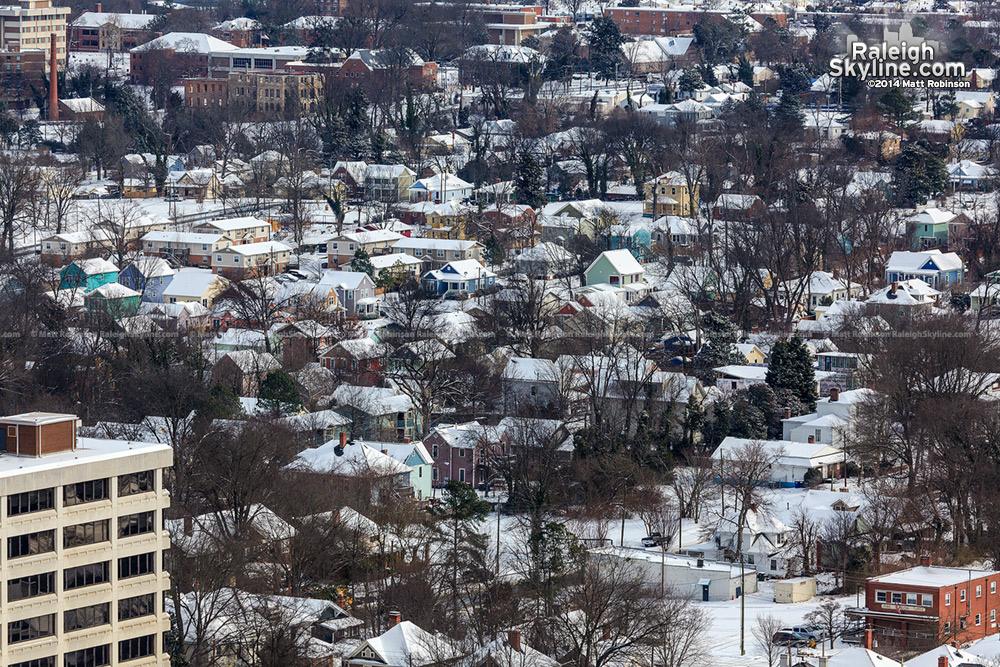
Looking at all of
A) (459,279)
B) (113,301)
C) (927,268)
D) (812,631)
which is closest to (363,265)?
(459,279)

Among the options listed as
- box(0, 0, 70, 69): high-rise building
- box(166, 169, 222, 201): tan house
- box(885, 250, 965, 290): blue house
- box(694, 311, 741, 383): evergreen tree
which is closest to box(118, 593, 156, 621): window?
box(694, 311, 741, 383): evergreen tree

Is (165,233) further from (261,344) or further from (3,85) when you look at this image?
(3,85)

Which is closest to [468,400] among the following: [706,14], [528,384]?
[528,384]

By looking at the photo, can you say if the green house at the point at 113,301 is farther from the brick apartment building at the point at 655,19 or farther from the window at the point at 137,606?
the brick apartment building at the point at 655,19

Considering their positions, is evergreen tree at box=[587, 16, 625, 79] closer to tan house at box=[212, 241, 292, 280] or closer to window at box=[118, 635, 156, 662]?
tan house at box=[212, 241, 292, 280]

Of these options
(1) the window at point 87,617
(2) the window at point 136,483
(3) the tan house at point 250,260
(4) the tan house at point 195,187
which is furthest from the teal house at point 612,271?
(1) the window at point 87,617

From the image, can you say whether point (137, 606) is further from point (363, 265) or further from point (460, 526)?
point (363, 265)
